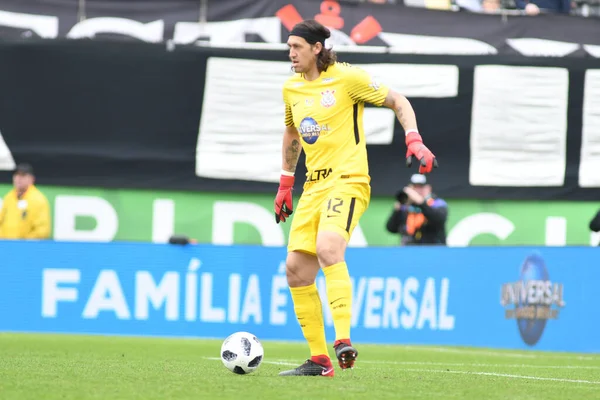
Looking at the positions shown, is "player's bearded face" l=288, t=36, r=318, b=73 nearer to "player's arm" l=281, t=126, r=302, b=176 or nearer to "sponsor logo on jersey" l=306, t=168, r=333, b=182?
"player's arm" l=281, t=126, r=302, b=176

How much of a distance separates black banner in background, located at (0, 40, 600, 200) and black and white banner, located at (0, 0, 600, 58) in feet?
0.78

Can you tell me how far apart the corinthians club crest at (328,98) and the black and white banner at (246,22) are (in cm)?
858

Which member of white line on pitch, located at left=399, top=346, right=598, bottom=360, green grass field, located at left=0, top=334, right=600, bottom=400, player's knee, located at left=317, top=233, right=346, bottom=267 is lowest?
white line on pitch, located at left=399, top=346, right=598, bottom=360

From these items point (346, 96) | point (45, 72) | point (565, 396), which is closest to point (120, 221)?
point (45, 72)

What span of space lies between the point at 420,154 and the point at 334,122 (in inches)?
26.0

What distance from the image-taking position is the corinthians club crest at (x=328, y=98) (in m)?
7.41

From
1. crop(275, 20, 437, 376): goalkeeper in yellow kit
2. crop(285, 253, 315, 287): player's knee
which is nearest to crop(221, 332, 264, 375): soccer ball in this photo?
crop(275, 20, 437, 376): goalkeeper in yellow kit

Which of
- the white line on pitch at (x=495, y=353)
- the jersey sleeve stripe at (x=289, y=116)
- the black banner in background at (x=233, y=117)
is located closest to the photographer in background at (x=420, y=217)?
the black banner in background at (x=233, y=117)

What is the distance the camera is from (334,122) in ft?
24.3

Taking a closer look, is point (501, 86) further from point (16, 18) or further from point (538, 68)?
point (16, 18)

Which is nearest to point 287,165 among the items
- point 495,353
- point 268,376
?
point 268,376

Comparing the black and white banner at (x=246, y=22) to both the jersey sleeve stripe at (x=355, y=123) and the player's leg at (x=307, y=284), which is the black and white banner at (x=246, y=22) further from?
the player's leg at (x=307, y=284)

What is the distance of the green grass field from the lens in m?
6.02

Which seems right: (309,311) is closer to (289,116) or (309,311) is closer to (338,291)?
(338,291)
